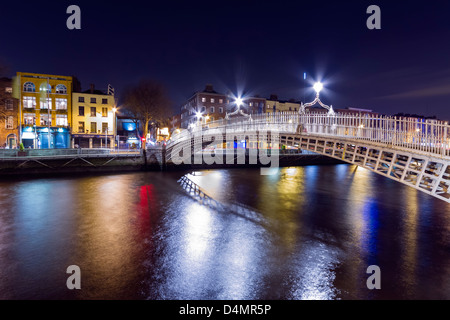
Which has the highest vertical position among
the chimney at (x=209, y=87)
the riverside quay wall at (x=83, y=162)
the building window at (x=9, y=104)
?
the chimney at (x=209, y=87)

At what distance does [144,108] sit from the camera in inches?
1779

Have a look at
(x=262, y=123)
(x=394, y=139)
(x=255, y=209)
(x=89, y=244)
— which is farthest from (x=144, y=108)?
(x=394, y=139)

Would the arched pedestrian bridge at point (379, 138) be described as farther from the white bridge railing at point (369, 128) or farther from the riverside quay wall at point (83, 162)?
the riverside quay wall at point (83, 162)

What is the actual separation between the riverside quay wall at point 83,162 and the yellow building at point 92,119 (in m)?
15.3

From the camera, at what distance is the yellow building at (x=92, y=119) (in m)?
46.1

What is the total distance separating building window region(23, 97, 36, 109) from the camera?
42.6 m

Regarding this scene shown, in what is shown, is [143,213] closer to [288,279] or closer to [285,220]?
[285,220]

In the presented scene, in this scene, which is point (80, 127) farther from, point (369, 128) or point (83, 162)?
point (369, 128)

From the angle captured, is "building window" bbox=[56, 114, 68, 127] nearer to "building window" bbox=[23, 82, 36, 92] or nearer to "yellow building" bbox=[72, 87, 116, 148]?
"yellow building" bbox=[72, 87, 116, 148]

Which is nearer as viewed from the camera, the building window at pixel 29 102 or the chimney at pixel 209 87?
the building window at pixel 29 102

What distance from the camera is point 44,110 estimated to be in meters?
43.5

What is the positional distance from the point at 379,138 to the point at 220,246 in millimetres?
9515

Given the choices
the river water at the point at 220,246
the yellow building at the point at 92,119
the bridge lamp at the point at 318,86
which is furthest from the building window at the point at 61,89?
the bridge lamp at the point at 318,86

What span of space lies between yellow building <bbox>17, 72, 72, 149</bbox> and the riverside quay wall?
51.5ft
